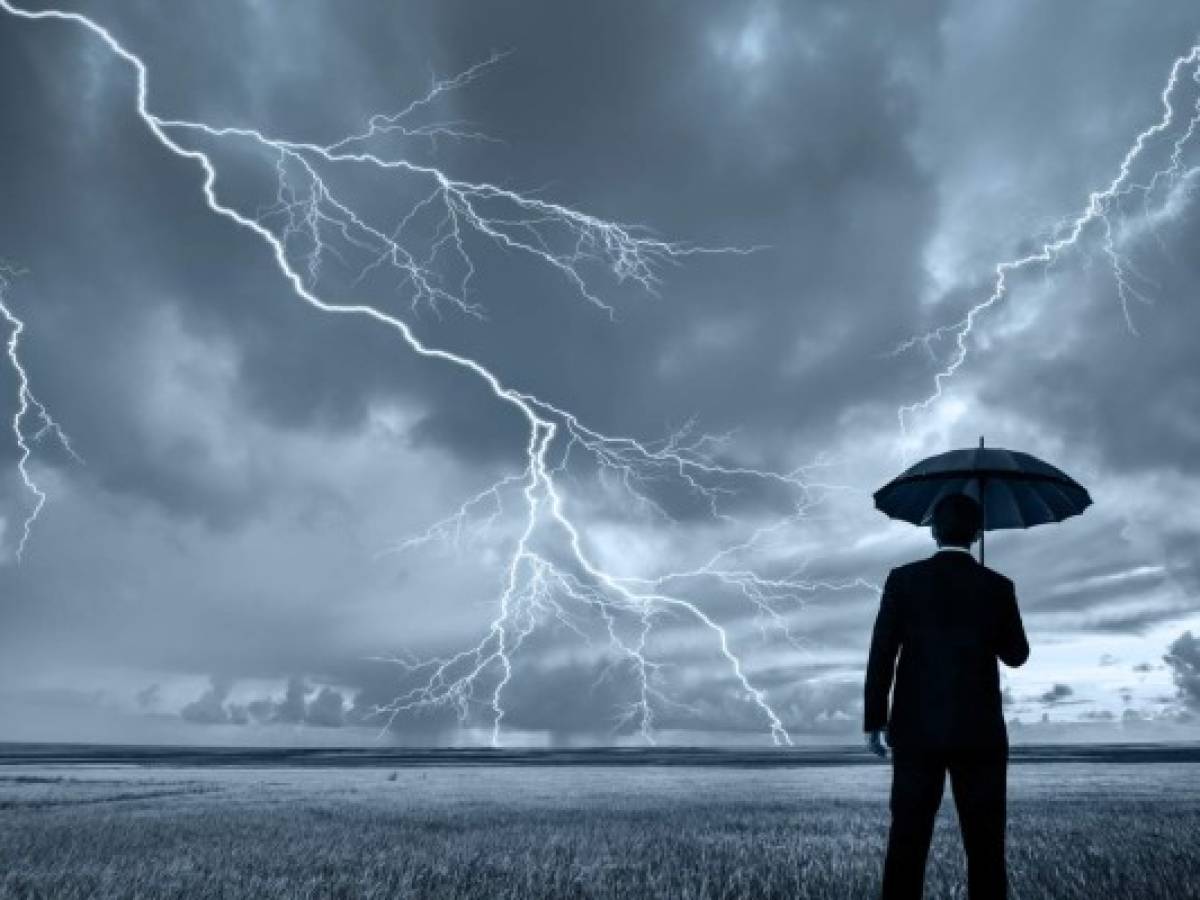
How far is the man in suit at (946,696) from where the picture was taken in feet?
12.9

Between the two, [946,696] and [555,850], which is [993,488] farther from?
[555,850]

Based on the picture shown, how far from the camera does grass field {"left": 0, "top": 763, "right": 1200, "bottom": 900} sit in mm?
5816

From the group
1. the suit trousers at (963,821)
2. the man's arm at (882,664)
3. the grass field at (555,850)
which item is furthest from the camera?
the grass field at (555,850)

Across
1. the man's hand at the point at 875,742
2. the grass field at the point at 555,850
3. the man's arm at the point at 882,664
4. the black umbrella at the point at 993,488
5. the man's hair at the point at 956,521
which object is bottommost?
the grass field at the point at 555,850

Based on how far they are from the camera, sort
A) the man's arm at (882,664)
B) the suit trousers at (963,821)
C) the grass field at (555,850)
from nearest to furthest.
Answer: the suit trousers at (963,821)
the man's arm at (882,664)
the grass field at (555,850)

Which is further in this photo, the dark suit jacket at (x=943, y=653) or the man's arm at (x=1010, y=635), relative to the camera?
the man's arm at (x=1010, y=635)

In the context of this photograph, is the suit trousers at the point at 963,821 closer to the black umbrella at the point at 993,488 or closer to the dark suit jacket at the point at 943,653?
the dark suit jacket at the point at 943,653

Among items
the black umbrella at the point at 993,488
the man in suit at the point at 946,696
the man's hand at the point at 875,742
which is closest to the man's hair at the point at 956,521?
the man in suit at the point at 946,696

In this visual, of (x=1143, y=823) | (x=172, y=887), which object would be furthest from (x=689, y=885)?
(x=1143, y=823)

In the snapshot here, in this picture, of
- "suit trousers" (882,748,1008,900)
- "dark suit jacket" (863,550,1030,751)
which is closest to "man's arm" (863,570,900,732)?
"dark suit jacket" (863,550,1030,751)

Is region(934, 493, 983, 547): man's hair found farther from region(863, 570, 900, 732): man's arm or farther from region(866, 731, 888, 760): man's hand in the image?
region(866, 731, 888, 760): man's hand

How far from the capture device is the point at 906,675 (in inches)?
163

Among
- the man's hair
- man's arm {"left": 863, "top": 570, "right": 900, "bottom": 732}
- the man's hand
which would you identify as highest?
the man's hair

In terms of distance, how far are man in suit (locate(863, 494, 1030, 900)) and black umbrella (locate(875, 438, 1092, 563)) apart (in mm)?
1369
